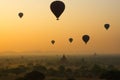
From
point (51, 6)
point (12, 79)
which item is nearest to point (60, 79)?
point (12, 79)

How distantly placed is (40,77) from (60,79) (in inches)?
Result: 219

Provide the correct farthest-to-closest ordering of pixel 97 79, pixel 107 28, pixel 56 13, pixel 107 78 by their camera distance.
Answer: pixel 97 79 → pixel 107 78 → pixel 107 28 → pixel 56 13

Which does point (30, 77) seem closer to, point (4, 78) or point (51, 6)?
point (4, 78)

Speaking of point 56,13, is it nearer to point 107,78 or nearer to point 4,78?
point 107,78

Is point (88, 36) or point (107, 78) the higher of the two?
point (88, 36)

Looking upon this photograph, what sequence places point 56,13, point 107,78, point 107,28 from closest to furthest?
point 56,13 < point 107,28 < point 107,78

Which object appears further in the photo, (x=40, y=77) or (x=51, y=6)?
(x=40, y=77)

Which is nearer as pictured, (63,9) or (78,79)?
(63,9)

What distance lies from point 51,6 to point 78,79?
99.8 ft

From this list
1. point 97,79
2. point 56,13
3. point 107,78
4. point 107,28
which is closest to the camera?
point 56,13

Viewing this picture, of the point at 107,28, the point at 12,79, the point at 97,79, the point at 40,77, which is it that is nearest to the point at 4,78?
the point at 12,79

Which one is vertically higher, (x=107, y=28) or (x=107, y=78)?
(x=107, y=28)

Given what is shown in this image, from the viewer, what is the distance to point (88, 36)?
72.4 m

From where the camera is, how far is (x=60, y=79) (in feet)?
267
